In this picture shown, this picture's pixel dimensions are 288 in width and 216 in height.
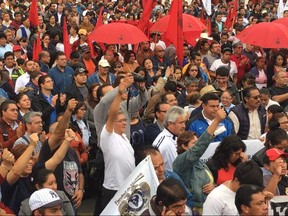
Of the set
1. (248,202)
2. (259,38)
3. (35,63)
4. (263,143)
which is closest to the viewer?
(248,202)

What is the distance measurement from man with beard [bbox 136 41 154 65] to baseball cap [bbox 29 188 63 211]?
7097mm

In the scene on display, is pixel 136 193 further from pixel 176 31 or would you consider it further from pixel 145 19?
pixel 145 19

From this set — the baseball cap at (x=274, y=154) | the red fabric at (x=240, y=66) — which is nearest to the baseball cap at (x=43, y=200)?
the baseball cap at (x=274, y=154)

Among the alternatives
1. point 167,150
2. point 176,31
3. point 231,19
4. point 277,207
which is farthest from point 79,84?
point 231,19

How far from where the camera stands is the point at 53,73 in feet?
33.7

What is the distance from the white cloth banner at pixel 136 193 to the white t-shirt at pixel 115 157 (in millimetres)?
879

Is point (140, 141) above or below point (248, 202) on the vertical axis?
below

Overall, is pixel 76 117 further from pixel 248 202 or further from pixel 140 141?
pixel 248 202

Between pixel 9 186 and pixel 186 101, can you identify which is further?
pixel 186 101

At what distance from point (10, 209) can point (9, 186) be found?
0.22 m

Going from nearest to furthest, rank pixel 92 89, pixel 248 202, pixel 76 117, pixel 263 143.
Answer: pixel 248 202
pixel 263 143
pixel 76 117
pixel 92 89

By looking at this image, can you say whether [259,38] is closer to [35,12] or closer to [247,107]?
[247,107]

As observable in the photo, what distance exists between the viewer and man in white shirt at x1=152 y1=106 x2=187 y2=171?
6395 millimetres

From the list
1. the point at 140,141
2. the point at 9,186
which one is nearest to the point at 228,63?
the point at 140,141
